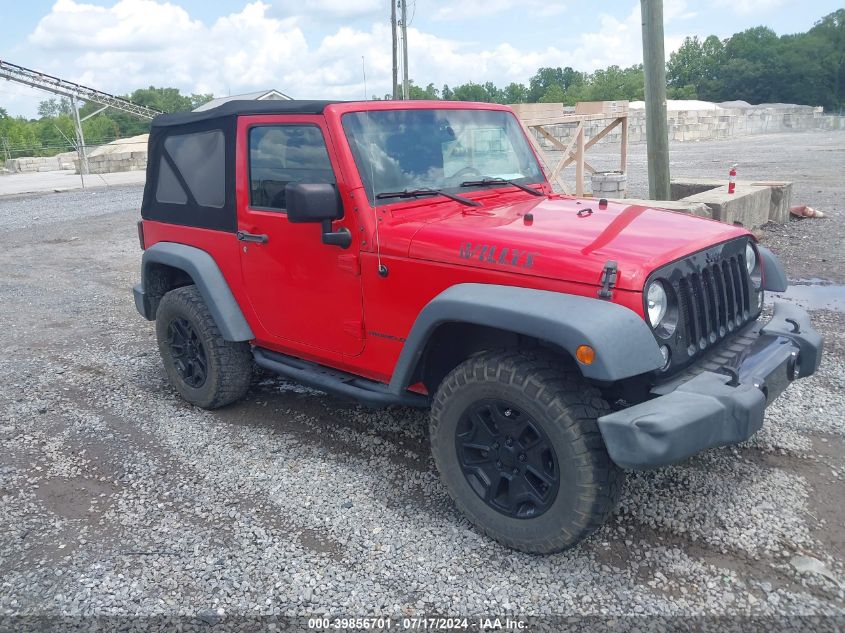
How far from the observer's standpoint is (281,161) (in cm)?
389

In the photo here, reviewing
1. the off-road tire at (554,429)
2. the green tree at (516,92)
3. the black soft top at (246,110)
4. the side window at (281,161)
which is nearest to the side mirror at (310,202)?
the side window at (281,161)

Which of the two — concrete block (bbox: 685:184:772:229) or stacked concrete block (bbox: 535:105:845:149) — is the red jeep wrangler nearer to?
concrete block (bbox: 685:184:772:229)

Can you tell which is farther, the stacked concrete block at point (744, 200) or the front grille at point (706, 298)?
the stacked concrete block at point (744, 200)

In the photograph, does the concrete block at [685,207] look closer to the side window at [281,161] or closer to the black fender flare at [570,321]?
the side window at [281,161]

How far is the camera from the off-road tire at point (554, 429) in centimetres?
272

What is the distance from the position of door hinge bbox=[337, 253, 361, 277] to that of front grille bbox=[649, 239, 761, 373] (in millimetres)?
1423

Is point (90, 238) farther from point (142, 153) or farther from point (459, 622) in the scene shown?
point (142, 153)

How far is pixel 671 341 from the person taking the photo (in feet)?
9.40

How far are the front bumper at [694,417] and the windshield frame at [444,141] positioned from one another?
1.62 meters

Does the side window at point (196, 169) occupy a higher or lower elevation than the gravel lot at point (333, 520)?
higher

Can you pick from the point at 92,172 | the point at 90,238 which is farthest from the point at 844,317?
the point at 92,172

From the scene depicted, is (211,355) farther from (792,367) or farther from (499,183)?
(792,367)

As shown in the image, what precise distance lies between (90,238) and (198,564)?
1136 centimetres

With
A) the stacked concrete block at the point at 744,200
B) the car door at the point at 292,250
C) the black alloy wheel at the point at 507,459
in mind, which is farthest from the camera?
the stacked concrete block at the point at 744,200
